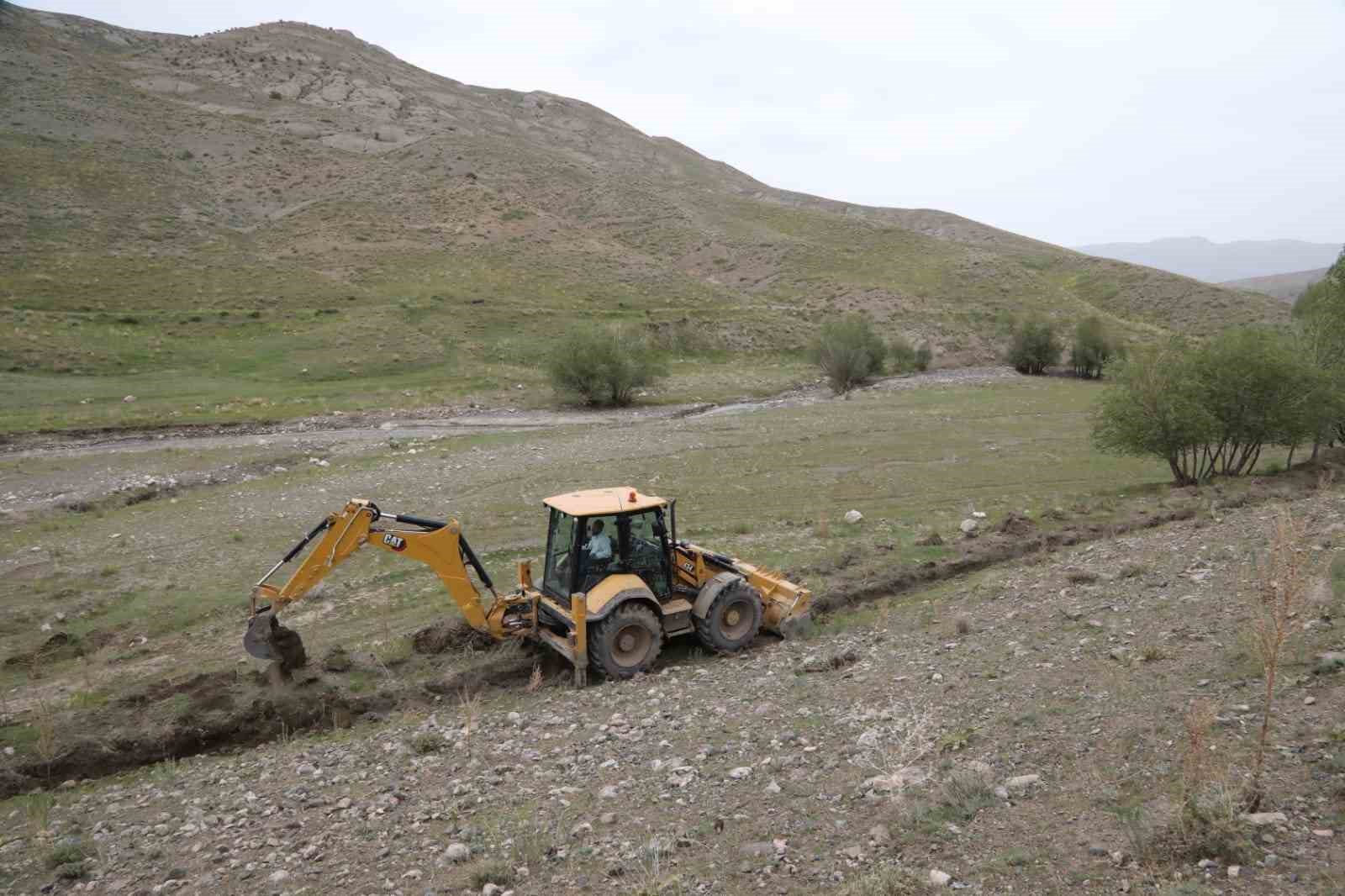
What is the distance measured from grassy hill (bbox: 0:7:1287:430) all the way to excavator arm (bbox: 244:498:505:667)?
28963mm

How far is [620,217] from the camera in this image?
9769 centimetres

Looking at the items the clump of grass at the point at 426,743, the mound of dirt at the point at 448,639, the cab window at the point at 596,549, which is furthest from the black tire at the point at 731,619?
the clump of grass at the point at 426,743

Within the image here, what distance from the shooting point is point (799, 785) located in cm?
731

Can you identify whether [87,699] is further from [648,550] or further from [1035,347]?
[1035,347]

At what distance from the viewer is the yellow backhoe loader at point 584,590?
417 inches

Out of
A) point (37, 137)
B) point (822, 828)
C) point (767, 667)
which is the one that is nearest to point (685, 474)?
point (767, 667)

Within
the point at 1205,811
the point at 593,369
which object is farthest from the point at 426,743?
Result: the point at 593,369

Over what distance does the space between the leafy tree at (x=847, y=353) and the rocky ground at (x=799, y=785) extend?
131ft

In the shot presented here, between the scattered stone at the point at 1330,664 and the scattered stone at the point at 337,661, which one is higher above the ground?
the scattered stone at the point at 1330,664

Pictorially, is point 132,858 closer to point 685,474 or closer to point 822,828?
point 822,828

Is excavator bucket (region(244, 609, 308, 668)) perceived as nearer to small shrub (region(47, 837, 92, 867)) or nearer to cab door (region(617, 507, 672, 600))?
small shrub (region(47, 837, 92, 867))

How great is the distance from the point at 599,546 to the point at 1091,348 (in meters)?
57.4

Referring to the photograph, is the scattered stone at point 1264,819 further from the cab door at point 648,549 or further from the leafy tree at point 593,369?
the leafy tree at point 593,369

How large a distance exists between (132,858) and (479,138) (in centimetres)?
10995
